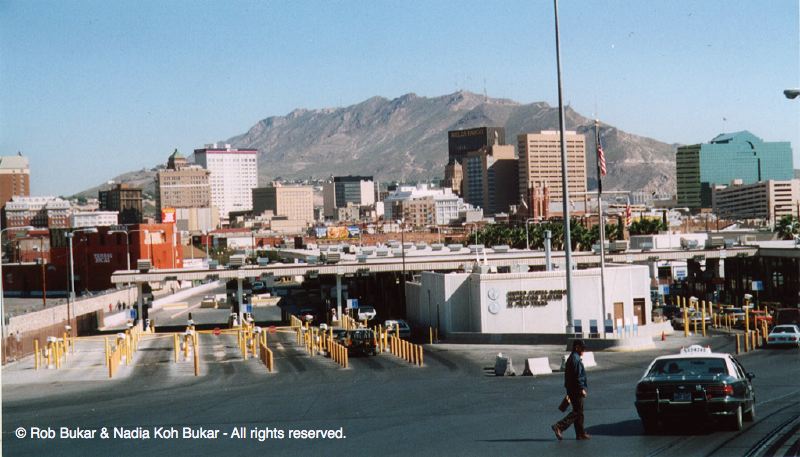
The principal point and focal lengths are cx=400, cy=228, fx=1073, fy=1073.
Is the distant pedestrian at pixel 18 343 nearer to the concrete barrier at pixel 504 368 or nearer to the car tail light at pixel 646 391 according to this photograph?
the concrete barrier at pixel 504 368

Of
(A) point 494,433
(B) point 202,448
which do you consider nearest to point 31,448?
(B) point 202,448

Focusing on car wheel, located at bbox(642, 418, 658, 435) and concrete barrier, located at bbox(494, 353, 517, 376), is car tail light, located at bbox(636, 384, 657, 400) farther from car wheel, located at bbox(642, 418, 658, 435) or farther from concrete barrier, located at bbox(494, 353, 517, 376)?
concrete barrier, located at bbox(494, 353, 517, 376)

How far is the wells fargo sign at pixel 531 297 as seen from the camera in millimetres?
55656

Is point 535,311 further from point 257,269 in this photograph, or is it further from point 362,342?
point 257,269

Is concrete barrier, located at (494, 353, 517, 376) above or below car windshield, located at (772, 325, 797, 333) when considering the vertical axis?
above

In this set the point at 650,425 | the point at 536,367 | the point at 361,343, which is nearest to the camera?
the point at 650,425

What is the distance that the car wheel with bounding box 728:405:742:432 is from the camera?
18269 millimetres

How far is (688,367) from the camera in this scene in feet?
61.8

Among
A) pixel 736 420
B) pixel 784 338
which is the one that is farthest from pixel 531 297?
pixel 736 420

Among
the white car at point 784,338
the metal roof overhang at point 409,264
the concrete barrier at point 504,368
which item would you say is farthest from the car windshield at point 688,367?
the metal roof overhang at point 409,264

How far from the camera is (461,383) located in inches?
1266

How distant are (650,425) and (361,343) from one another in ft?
93.6

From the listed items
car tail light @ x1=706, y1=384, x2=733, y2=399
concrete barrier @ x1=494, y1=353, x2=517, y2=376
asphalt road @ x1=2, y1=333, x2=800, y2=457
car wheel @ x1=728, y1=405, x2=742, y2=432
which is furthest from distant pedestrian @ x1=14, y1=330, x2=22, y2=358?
car tail light @ x1=706, y1=384, x2=733, y2=399

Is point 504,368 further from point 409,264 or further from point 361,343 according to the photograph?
point 409,264
